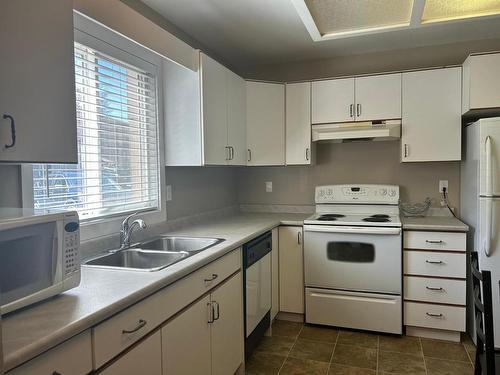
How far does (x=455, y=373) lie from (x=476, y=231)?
0.98 m

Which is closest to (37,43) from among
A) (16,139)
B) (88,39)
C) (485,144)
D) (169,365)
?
(16,139)

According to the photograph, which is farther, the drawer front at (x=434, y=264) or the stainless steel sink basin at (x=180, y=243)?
the drawer front at (x=434, y=264)

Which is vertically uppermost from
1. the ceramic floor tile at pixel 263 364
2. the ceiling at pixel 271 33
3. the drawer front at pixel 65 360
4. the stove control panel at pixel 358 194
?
the ceiling at pixel 271 33

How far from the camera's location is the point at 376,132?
306 centimetres

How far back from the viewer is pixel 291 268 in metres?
3.15

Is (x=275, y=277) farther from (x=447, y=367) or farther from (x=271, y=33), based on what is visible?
(x=271, y=33)

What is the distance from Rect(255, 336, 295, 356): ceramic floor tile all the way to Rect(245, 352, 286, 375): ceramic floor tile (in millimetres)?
59

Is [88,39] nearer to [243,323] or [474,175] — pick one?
[243,323]

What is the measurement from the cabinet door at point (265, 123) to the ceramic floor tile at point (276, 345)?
4.92ft

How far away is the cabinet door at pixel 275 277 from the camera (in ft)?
9.89

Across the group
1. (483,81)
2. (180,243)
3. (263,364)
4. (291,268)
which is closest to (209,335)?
(180,243)

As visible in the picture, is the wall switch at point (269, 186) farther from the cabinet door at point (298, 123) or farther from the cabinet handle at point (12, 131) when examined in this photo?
the cabinet handle at point (12, 131)

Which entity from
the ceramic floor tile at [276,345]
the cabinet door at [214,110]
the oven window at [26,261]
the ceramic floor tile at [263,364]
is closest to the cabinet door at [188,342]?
the oven window at [26,261]

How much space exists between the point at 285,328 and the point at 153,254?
5.01 ft
